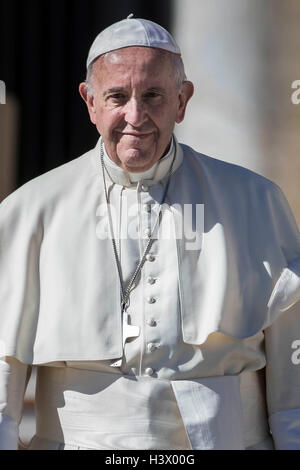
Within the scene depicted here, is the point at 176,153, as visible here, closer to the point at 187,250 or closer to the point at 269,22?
the point at 187,250

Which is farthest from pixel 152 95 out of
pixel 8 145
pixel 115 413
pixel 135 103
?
pixel 8 145

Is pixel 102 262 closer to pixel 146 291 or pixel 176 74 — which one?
pixel 146 291

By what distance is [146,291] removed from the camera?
3.04 meters

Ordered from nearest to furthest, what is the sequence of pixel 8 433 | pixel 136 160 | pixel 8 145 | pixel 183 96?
pixel 8 433 < pixel 136 160 < pixel 183 96 < pixel 8 145

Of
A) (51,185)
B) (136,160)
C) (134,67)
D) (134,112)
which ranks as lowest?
(51,185)

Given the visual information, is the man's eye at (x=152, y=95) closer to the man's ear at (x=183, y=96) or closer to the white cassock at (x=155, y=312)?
the man's ear at (x=183, y=96)

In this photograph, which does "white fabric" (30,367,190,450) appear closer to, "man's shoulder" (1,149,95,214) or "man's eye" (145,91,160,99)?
"man's shoulder" (1,149,95,214)

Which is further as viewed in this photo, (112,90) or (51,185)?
(51,185)

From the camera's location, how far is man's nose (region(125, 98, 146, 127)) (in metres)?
2.90

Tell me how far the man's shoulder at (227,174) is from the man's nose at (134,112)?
0.38 metres

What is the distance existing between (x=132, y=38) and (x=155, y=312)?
80 cm

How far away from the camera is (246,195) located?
317cm

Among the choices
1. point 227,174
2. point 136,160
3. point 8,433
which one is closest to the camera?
point 8,433
